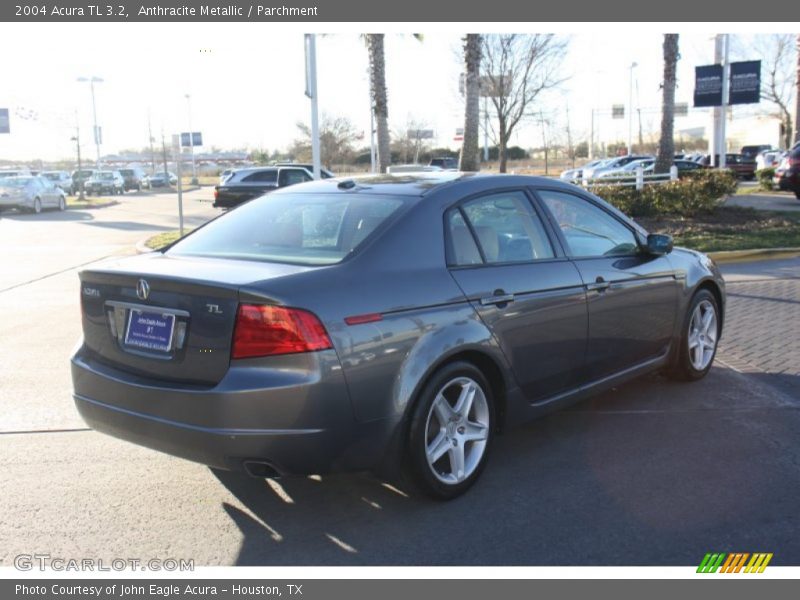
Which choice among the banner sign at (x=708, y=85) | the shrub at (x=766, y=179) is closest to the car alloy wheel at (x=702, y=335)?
the shrub at (x=766, y=179)

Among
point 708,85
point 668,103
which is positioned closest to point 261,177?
point 668,103

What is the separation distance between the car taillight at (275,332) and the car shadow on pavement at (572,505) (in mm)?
945

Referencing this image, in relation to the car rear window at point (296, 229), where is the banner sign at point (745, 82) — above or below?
above

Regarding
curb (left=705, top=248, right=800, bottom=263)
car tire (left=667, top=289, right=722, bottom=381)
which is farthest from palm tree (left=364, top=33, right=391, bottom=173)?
car tire (left=667, top=289, right=722, bottom=381)

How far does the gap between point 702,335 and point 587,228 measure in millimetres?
1574

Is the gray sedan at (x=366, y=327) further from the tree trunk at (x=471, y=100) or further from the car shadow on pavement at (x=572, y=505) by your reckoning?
the tree trunk at (x=471, y=100)

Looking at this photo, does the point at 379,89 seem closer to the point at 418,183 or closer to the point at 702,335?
the point at 702,335

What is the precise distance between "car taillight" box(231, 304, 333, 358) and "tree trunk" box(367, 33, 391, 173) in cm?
1599

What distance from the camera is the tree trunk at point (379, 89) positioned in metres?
19.4

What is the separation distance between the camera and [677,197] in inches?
633

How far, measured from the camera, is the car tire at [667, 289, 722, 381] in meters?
6.00

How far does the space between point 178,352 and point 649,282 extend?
3312 millimetres

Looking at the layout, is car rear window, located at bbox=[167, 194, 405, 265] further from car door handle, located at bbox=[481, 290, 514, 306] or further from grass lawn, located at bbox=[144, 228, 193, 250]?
grass lawn, located at bbox=[144, 228, 193, 250]
